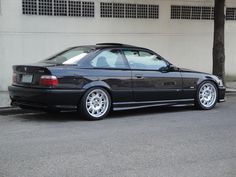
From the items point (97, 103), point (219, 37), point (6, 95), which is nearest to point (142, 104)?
point (97, 103)

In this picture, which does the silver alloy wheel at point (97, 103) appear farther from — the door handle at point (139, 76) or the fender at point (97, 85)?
the door handle at point (139, 76)

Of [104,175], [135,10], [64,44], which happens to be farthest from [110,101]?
[135,10]

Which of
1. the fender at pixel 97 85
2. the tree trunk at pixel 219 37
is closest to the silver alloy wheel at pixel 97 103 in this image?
the fender at pixel 97 85

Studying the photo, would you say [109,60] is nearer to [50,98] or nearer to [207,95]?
[50,98]

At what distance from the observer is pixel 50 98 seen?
8.82 meters

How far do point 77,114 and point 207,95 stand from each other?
113 inches

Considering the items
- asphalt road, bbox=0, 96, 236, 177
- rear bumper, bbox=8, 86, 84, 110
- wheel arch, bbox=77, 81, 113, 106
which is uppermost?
wheel arch, bbox=77, 81, 113, 106

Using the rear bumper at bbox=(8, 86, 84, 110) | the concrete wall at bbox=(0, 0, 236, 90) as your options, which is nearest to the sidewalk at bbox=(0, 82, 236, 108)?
the concrete wall at bbox=(0, 0, 236, 90)

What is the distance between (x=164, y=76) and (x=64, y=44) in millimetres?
4989

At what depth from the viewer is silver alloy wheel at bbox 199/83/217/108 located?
10.8m

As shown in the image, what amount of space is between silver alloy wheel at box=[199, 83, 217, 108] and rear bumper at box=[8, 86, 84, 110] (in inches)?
117

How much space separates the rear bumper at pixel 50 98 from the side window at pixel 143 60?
1.40 meters

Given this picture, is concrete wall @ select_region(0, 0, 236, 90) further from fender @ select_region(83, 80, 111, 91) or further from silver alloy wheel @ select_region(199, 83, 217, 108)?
fender @ select_region(83, 80, 111, 91)

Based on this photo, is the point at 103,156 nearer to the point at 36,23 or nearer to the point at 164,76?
the point at 164,76
